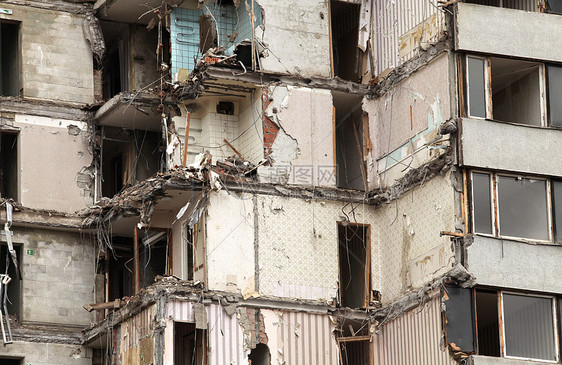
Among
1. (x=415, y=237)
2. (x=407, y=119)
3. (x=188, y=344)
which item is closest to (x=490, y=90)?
(x=407, y=119)

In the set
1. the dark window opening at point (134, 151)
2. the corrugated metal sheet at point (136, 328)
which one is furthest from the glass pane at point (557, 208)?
the dark window opening at point (134, 151)

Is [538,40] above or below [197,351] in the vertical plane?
above

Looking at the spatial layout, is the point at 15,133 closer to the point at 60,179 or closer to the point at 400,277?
the point at 60,179

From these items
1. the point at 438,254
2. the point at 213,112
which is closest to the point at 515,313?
the point at 438,254

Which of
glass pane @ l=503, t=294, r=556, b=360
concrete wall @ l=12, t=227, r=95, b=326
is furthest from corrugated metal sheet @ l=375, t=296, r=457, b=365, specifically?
concrete wall @ l=12, t=227, r=95, b=326

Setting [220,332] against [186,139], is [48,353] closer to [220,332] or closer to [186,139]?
[220,332]

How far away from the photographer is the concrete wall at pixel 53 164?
4847cm

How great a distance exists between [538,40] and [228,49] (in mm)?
9078

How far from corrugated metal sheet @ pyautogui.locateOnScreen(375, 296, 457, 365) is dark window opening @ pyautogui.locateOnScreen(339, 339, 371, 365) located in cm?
66

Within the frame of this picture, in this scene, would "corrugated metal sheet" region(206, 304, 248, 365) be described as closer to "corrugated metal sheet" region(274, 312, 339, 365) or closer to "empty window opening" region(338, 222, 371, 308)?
"corrugated metal sheet" region(274, 312, 339, 365)

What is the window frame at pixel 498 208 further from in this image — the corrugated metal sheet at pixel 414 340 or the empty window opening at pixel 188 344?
the empty window opening at pixel 188 344

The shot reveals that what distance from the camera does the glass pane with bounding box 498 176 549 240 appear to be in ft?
139

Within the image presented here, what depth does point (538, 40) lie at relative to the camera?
143 ft

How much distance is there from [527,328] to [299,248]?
23.1 ft
